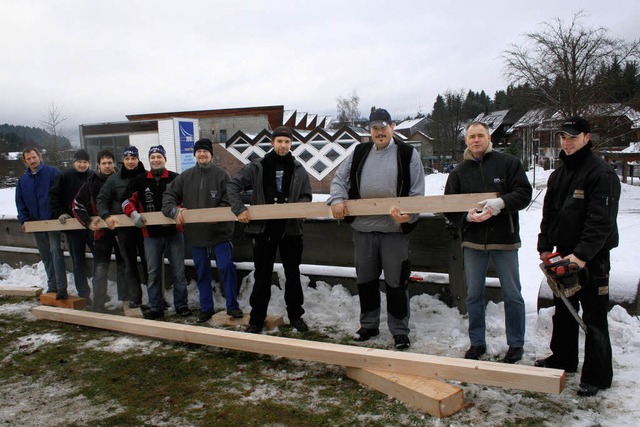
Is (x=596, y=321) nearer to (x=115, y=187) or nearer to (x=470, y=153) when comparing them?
(x=470, y=153)

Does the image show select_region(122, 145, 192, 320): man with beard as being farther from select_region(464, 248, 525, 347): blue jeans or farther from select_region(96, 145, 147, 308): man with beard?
select_region(464, 248, 525, 347): blue jeans

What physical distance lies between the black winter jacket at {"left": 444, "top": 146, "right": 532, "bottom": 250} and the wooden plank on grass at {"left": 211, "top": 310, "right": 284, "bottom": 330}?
221 centimetres

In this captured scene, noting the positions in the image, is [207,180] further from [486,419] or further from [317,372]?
[486,419]

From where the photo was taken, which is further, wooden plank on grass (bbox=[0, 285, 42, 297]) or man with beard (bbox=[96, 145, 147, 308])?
wooden plank on grass (bbox=[0, 285, 42, 297])

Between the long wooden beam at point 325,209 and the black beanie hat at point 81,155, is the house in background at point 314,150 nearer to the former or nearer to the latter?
the black beanie hat at point 81,155

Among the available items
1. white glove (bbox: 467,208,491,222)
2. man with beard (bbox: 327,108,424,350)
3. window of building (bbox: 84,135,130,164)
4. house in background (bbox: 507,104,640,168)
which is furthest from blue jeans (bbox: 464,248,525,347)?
window of building (bbox: 84,135,130,164)

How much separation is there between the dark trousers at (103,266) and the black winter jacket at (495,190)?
14.5 feet

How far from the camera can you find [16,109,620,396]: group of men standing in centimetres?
359

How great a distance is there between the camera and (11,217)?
890 cm

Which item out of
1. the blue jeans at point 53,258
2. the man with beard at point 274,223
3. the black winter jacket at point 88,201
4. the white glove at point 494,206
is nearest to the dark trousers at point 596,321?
the white glove at point 494,206

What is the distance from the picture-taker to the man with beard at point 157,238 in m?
5.91

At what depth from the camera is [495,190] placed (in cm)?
411

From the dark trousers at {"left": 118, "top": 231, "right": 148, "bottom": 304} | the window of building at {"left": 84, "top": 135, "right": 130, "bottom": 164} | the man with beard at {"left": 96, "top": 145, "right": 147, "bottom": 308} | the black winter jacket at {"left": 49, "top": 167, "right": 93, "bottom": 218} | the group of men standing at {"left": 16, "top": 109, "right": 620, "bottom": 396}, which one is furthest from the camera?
the window of building at {"left": 84, "top": 135, "right": 130, "bottom": 164}

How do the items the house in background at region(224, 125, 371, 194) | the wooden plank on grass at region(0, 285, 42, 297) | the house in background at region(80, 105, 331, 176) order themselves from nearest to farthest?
the wooden plank on grass at region(0, 285, 42, 297) < the house in background at region(80, 105, 331, 176) < the house in background at region(224, 125, 371, 194)
